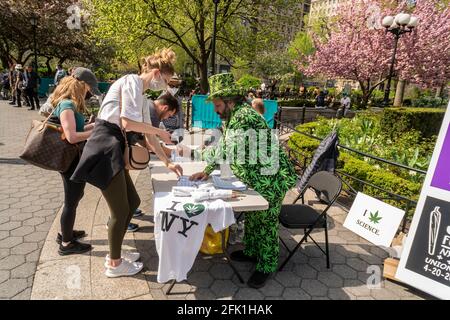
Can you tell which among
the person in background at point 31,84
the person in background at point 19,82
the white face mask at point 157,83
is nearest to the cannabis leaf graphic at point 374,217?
the white face mask at point 157,83

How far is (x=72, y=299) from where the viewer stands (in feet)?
9.20

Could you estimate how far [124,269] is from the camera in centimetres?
314

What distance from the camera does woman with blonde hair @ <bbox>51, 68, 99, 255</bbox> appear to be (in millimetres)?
3021

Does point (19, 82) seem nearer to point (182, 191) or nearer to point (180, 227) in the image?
point (182, 191)

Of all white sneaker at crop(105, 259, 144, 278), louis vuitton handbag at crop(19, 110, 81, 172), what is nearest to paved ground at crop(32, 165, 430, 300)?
white sneaker at crop(105, 259, 144, 278)

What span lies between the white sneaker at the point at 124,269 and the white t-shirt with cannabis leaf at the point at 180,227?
679mm

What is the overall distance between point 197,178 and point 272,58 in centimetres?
4589

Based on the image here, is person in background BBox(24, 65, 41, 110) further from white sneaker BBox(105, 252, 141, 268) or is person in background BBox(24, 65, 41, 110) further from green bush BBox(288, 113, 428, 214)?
white sneaker BBox(105, 252, 141, 268)

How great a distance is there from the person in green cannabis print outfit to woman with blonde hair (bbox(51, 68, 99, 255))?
1.23 metres

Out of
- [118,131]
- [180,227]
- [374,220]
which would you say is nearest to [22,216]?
[118,131]

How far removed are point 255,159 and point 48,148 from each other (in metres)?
2.00

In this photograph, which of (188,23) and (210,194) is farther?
(188,23)

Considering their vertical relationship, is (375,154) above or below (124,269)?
above

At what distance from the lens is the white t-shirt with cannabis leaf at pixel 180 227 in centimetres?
256
